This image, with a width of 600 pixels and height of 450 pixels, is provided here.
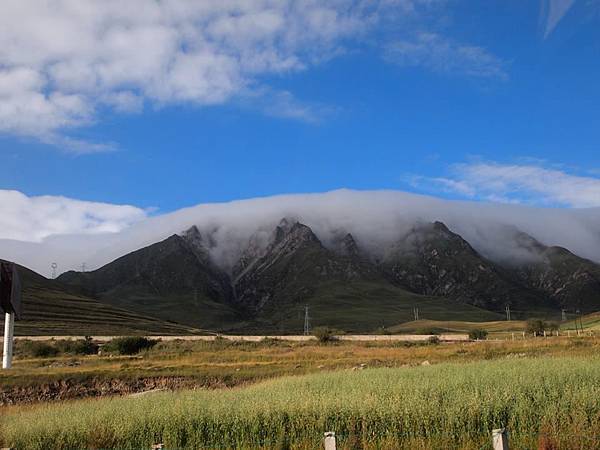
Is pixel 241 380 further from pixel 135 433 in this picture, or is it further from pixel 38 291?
pixel 38 291

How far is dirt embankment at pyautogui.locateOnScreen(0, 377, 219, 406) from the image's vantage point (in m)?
32.0

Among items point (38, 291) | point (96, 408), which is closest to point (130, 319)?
point (38, 291)

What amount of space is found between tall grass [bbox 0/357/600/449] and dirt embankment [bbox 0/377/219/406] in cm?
1547

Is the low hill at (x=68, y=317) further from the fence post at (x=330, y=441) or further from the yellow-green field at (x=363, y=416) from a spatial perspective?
the fence post at (x=330, y=441)

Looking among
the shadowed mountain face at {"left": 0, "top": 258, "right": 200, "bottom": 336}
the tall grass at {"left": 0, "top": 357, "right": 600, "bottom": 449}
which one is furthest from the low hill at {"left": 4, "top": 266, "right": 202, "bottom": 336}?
the tall grass at {"left": 0, "top": 357, "right": 600, "bottom": 449}

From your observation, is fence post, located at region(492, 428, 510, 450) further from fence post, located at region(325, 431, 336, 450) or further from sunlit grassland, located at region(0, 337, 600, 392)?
sunlit grassland, located at region(0, 337, 600, 392)

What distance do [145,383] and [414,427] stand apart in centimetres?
2463

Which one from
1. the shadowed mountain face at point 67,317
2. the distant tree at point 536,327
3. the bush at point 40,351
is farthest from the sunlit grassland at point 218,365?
the distant tree at point 536,327

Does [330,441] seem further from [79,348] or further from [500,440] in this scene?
[79,348]

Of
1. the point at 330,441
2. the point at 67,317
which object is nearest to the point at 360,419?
the point at 330,441

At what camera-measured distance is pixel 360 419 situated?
572 inches

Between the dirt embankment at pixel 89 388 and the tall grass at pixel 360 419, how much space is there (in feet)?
50.8

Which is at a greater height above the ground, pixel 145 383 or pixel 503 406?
pixel 503 406

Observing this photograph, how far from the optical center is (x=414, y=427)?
13898 millimetres
